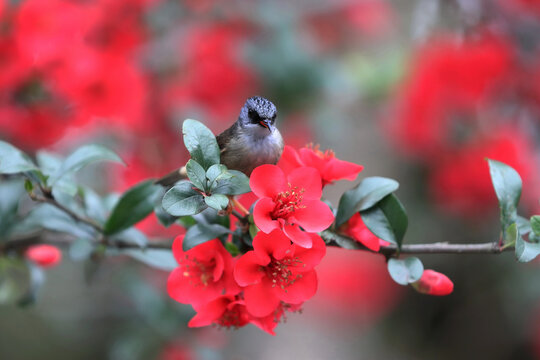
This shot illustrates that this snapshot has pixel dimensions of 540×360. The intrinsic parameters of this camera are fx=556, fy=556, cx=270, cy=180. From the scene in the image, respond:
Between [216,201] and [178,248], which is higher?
[216,201]

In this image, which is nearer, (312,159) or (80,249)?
(312,159)

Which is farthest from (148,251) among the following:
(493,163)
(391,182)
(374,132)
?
(374,132)

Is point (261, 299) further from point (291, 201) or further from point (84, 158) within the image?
point (84, 158)

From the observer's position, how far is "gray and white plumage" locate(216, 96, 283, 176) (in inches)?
38.0

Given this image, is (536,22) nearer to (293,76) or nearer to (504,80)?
(504,80)

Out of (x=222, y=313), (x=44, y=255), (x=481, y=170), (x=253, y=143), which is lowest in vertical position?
(x=481, y=170)

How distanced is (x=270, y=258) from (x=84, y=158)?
15.4 inches

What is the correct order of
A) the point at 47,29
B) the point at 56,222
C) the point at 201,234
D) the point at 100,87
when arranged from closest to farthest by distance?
the point at 201,234 < the point at 56,222 < the point at 47,29 < the point at 100,87

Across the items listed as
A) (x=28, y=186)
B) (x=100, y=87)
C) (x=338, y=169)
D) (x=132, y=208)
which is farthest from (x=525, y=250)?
(x=100, y=87)

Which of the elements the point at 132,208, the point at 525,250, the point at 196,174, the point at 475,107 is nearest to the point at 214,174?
the point at 196,174

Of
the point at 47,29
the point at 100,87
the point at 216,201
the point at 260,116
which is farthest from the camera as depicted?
the point at 100,87

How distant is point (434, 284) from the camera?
86cm

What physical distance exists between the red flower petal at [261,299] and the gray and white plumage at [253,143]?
0.24 metres

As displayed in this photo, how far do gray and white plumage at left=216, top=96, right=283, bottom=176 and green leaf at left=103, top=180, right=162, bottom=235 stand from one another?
0.17 meters
